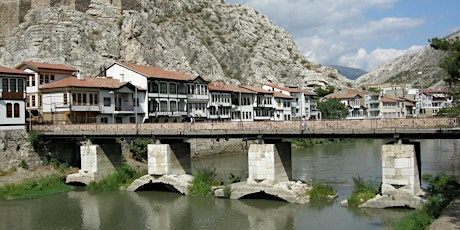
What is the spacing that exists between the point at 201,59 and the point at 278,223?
80671 millimetres

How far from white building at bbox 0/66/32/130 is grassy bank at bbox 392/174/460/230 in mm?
36164

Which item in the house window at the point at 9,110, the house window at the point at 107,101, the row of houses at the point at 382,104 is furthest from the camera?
the row of houses at the point at 382,104

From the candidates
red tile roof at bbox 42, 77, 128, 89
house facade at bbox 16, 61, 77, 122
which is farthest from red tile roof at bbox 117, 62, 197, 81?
house facade at bbox 16, 61, 77, 122

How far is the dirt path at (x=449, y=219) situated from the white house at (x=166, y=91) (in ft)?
150

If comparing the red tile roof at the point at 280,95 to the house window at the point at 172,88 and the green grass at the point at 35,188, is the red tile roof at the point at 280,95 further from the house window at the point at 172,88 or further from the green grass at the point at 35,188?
the green grass at the point at 35,188

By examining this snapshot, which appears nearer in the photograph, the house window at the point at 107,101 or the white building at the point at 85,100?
the white building at the point at 85,100

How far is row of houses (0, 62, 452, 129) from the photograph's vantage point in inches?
1869

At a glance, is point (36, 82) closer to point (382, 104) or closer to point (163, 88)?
point (163, 88)

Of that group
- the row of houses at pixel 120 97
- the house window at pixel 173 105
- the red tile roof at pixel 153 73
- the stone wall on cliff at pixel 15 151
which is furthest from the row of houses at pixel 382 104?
the stone wall on cliff at pixel 15 151

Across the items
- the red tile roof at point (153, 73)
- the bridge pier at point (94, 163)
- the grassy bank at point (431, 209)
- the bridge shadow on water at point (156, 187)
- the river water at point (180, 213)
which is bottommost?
the river water at point (180, 213)

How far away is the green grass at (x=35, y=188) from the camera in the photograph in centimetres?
4081

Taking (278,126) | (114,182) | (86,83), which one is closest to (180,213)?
(278,126)

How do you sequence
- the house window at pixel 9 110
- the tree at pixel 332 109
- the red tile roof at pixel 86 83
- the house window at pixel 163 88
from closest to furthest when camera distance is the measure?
the house window at pixel 9 110 → the red tile roof at pixel 86 83 → the house window at pixel 163 88 → the tree at pixel 332 109

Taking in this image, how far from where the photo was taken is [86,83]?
57.6 meters
